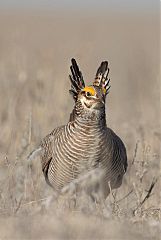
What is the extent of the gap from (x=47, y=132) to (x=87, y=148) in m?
2.68

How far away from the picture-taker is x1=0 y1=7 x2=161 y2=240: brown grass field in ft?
15.5

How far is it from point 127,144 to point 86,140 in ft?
Result: 7.74

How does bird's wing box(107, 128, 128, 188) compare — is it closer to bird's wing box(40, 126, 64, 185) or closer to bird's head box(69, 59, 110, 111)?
bird's head box(69, 59, 110, 111)

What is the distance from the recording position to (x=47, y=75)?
8836 mm

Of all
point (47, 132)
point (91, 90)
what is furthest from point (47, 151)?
point (47, 132)

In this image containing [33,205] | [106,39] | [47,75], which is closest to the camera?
[33,205]

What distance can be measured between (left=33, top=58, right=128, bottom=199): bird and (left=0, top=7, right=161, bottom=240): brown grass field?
0.54 feet

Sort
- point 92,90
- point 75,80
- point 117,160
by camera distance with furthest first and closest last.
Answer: point 75,80, point 117,160, point 92,90

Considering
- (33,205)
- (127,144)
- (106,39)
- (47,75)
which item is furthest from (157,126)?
(106,39)

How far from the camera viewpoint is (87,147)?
20.7 feet

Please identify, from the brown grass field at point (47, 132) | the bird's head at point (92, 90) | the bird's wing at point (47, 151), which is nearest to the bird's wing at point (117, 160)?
the brown grass field at point (47, 132)

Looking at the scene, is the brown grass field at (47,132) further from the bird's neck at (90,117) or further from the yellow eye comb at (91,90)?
the yellow eye comb at (91,90)

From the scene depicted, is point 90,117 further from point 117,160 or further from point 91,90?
point 117,160

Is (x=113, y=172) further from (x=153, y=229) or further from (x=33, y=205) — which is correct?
(x=153, y=229)
